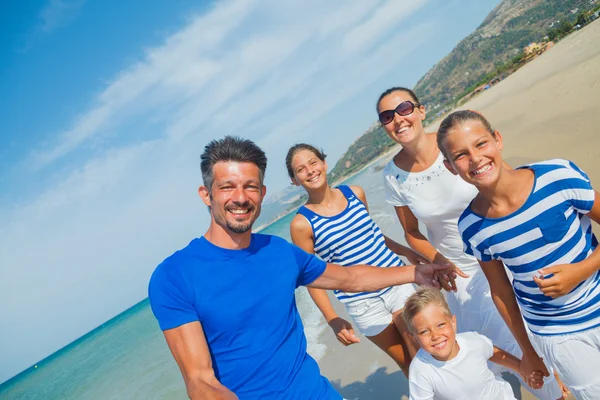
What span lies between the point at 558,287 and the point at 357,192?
2029 millimetres

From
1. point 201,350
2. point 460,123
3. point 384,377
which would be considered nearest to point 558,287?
point 460,123

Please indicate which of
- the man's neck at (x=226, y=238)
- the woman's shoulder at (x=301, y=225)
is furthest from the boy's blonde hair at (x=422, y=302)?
the man's neck at (x=226, y=238)

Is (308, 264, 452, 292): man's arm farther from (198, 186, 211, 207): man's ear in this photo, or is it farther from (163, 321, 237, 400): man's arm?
(163, 321, 237, 400): man's arm

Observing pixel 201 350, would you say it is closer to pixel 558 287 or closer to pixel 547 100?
pixel 558 287

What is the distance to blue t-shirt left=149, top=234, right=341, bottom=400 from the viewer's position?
185 centimetres

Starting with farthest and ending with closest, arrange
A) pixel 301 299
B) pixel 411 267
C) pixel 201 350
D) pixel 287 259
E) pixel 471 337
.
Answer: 1. pixel 301 299
2. pixel 411 267
3. pixel 471 337
4. pixel 287 259
5. pixel 201 350

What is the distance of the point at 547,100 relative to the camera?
13.0m

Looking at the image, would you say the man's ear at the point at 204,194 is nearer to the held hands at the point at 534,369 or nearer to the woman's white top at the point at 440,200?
the woman's white top at the point at 440,200

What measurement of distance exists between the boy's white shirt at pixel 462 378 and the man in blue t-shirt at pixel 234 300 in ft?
2.43

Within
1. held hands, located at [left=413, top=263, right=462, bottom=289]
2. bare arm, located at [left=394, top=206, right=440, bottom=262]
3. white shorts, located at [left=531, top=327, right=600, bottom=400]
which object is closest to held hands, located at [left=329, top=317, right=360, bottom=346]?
held hands, located at [left=413, top=263, right=462, bottom=289]

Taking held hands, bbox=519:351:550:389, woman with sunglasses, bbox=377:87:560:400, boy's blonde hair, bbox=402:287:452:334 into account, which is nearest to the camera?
held hands, bbox=519:351:550:389

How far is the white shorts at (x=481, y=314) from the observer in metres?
2.93

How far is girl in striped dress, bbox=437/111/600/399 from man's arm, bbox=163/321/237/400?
163cm

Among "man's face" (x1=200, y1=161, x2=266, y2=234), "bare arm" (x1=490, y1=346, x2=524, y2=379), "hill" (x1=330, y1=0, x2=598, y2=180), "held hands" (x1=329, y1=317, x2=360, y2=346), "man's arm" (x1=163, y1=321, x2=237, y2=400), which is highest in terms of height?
"hill" (x1=330, y1=0, x2=598, y2=180)
